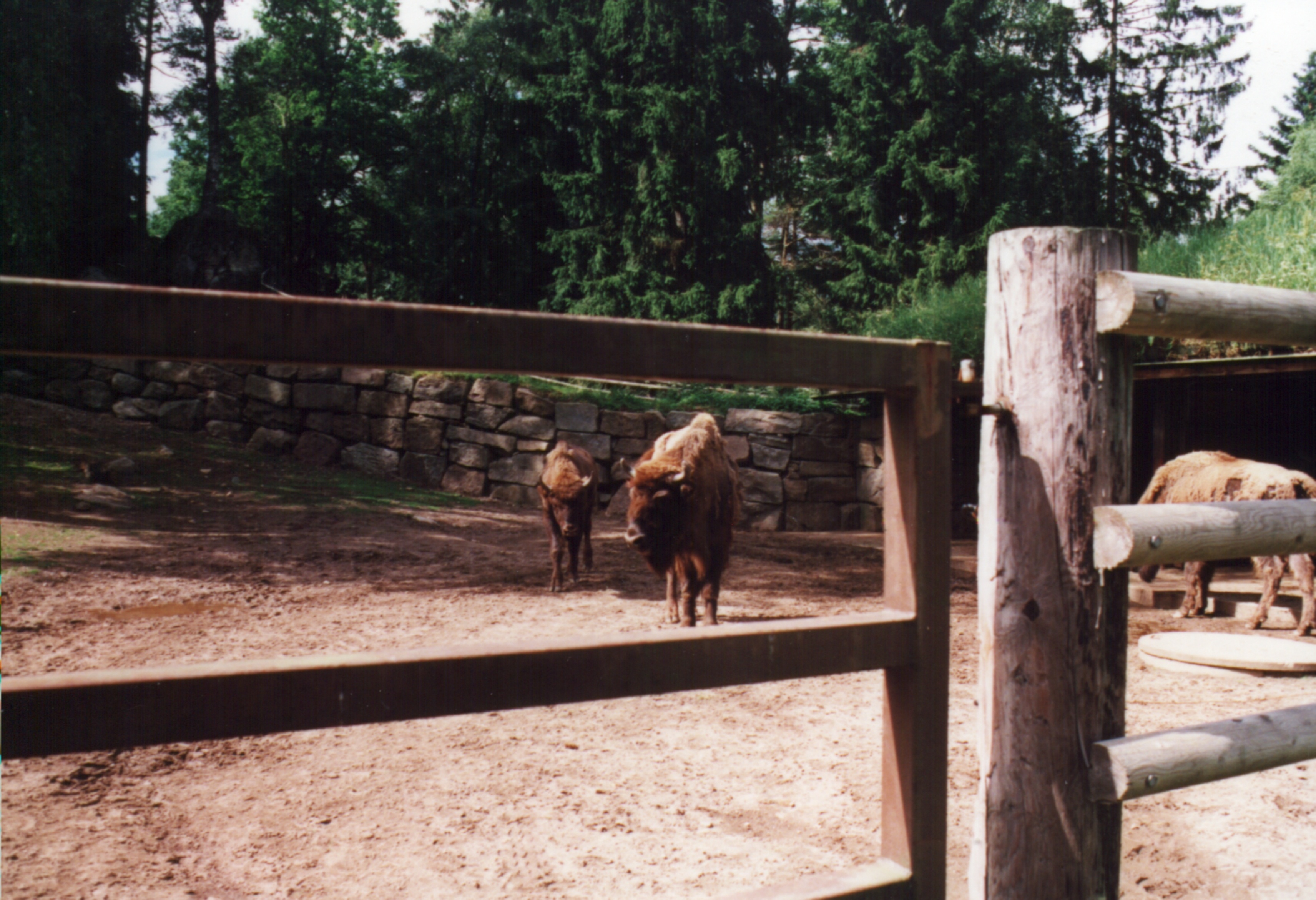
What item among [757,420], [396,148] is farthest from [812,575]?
[396,148]

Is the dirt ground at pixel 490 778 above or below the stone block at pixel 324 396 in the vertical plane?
below

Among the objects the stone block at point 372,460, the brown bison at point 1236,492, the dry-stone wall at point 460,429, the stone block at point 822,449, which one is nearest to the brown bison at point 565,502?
the dry-stone wall at point 460,429

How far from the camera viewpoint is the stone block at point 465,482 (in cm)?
1395

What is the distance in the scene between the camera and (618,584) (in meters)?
8.78

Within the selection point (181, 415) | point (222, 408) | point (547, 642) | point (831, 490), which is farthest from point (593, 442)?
point (547, 642)

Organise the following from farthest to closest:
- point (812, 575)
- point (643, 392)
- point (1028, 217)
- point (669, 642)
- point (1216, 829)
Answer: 1. point (1028, 217)
2. point (643, 392)
3. point (812, 575)
4. point (1216, 829)
5. point (669, 642)

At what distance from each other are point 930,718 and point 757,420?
12601 mm

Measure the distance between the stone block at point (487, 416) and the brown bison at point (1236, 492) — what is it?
360 inches

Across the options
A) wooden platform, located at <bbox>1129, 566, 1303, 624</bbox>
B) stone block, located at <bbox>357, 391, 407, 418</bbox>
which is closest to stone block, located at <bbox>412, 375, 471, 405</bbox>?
stone block, located at <bbox>357, 391, 407, 418</bbox>

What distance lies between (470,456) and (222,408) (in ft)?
13.5

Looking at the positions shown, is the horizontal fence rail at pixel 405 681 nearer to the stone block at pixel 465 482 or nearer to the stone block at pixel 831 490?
the stone block at pixel 831 490

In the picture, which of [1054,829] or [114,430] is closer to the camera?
[1054,829]

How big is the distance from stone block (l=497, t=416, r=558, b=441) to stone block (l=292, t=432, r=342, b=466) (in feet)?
8.80

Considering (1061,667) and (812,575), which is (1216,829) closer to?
(1061,667)
